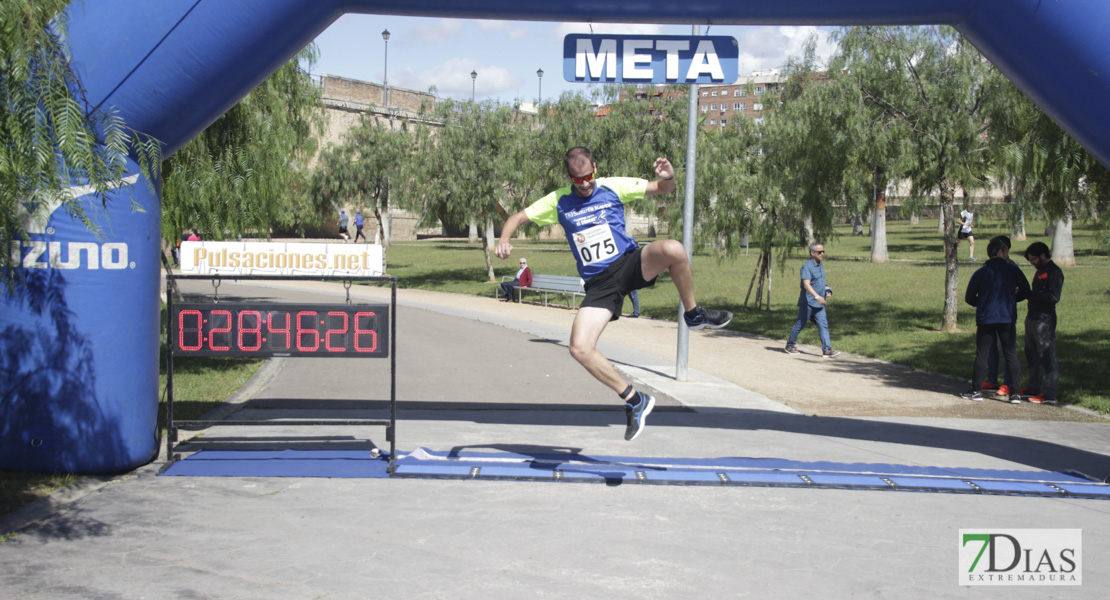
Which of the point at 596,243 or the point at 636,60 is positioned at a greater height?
the point at 636,60

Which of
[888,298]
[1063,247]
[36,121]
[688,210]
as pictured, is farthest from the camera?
[1063,247]

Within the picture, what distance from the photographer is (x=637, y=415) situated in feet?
21.7

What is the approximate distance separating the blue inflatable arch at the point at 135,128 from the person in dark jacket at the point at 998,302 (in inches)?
175

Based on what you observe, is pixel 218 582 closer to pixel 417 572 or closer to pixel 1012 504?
pixel 417 572

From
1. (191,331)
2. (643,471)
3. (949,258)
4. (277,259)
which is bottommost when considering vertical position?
(643,471)

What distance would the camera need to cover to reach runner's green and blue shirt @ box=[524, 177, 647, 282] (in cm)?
659

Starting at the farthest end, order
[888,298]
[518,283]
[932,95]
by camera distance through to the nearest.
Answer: [518,283]
[888,298]
[932,95]

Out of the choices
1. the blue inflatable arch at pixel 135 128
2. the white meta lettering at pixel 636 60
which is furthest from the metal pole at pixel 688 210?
the blue inflatable arch at pixel 135 128

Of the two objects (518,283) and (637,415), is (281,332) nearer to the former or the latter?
(637,415)

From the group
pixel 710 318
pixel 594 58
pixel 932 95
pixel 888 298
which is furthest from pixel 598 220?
pixel 888 298

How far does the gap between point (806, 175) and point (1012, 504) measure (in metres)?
12.6

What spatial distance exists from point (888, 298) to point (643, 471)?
1800 cm

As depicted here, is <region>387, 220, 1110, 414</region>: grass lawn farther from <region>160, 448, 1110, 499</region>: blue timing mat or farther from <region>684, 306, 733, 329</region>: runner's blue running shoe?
<region>684, 306, 733, 329</region>: runner's blue running shoe

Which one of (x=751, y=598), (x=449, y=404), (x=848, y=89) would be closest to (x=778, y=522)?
(x=751, y=598)
